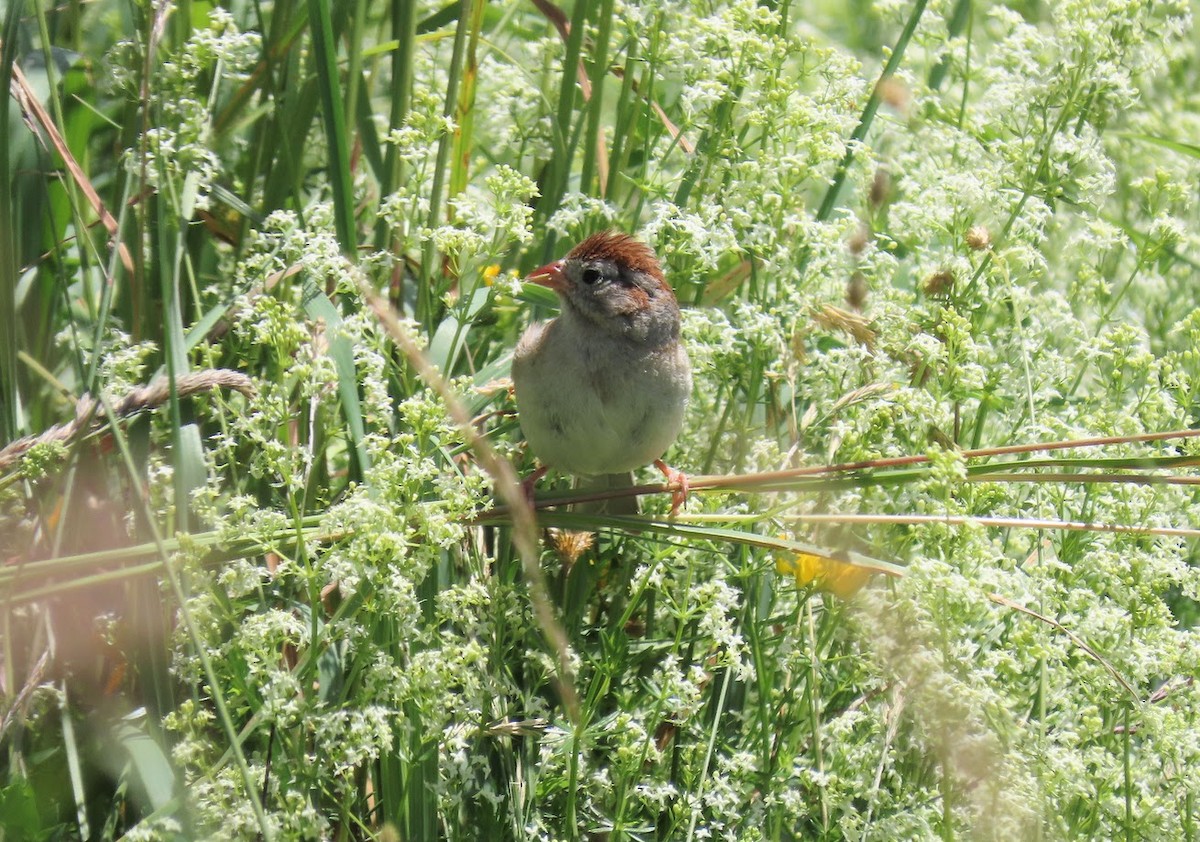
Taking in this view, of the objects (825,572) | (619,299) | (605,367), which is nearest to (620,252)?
(619,299)

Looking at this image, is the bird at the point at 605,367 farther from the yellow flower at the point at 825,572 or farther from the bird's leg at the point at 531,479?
the yellow flower at the point at 825,572

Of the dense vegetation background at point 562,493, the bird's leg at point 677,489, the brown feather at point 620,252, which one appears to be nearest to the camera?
the dense vegetation background at point 562,493

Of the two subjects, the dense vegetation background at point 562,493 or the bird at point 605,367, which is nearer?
the dense vegetation background at point 562,493

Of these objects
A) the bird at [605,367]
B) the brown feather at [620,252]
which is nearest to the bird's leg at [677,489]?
the bird at [605,367]

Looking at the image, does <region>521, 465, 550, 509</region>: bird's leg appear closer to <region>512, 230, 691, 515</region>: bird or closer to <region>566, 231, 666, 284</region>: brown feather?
<region>512, 230, 691, 515</region>: bird

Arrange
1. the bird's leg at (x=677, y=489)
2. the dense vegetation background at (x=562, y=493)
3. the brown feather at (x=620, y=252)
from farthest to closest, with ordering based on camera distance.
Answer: the brown feather at (x=620, y=252), the bird's leg at (x=677, y=489), the dense vegetation background at (x=562, y=493)

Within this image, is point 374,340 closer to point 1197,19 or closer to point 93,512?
point 93,512

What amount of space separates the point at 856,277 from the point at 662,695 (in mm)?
1408

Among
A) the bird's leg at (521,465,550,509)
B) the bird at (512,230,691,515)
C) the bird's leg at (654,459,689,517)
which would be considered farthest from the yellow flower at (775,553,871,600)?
the bird's leg at (521,465,550,509)

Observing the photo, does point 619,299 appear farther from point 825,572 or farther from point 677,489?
point 825,572

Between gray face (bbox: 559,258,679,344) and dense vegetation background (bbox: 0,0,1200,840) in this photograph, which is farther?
gray face (bbox: 559,258,679,344)

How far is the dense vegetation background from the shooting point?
83.4 inches

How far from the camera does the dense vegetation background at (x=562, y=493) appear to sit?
212 cm

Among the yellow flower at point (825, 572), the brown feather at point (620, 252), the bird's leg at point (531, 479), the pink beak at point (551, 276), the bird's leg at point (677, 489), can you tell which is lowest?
the bird's leg at point (531, 479)
